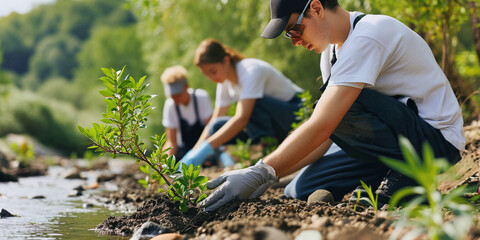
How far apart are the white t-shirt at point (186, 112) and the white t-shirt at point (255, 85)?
2.77 ft

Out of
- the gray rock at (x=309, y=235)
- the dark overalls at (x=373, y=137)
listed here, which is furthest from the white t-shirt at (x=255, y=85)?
the gray rock at (x=309, y=235)

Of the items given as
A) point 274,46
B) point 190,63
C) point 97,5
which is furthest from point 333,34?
point 97,5

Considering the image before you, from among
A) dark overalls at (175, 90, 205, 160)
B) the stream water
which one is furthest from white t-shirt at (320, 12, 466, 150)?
dark overalls at (175, 90, 205, 160)

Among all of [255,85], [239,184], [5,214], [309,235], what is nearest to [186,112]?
[255,85]

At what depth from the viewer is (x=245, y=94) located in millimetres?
4438

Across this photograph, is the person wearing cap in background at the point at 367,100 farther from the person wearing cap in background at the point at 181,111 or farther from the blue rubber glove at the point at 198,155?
the person wearing cap in background at the point at 181,111

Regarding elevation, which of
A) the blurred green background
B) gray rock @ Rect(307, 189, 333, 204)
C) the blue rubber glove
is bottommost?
gray rock @ Rect(307, 189, 333, 204)

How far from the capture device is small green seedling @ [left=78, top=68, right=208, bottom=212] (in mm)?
2330

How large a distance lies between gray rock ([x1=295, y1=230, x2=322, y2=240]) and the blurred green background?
2829 mm

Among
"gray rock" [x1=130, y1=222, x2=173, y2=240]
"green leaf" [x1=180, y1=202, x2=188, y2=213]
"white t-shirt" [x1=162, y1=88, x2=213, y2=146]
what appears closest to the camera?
"gray rock" [x1=130, y1=222, x2=173, y2=240]

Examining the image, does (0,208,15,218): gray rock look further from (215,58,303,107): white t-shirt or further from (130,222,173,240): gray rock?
(215,58,303,107): white t-shirt

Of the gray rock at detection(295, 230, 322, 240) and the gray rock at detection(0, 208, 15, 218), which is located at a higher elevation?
the gray rock at detection(0, 208, 15, 218)

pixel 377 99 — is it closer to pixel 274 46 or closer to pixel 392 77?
pixel 392 77

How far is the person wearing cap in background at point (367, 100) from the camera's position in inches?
88.9
